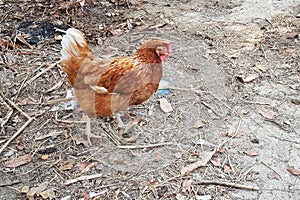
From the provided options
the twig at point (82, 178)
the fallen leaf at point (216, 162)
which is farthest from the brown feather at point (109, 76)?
the fallen leaf at point (216, 162)

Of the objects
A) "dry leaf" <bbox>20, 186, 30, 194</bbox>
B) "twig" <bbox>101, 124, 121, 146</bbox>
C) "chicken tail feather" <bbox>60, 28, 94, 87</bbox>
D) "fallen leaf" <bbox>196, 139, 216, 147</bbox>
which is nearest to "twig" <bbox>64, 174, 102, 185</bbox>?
"dry leaf" <bbox>20, 186, 30, 194</bbox>

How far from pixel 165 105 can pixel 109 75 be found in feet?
2.42

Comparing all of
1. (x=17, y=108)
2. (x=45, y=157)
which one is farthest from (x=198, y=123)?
(x=17, y=108)

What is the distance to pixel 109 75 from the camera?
294 cm

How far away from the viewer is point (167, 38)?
14.9ft

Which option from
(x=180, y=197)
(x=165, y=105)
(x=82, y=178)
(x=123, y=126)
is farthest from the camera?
(x=165, y=105)

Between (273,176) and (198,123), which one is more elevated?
(198,123)

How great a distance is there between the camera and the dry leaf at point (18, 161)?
9.61 ft

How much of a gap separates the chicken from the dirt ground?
0.35m

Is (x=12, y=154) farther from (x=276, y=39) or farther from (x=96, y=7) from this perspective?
(x=276, y=39)

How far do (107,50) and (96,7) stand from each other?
102 cm

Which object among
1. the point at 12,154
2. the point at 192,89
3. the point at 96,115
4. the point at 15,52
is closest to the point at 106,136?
the point at 96,115

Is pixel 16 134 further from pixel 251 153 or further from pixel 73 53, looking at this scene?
pixel 251 153

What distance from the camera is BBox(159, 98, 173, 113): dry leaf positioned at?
136 inches
